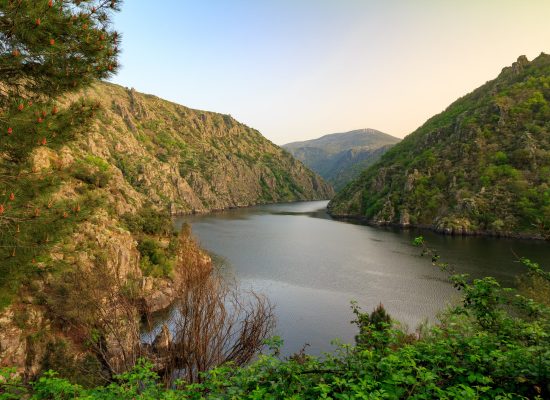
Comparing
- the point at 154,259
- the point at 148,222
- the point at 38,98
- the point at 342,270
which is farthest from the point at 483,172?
the point at 38,98

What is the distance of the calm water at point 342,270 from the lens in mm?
37625

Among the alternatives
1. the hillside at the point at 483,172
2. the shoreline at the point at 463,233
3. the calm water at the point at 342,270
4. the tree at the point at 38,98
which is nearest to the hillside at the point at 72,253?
the tree at the point at 38,98

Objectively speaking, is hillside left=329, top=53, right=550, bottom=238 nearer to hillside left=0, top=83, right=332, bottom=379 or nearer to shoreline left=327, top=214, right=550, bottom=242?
shoreline left=327, top=214, right=550, bottom=242

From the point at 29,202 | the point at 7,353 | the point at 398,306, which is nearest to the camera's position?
the point at 29,202

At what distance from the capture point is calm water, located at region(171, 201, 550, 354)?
123 ft

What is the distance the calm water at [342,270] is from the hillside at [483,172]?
13.4m

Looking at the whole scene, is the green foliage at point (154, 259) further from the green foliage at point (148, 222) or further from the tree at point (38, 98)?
the tree at point (38, 98)

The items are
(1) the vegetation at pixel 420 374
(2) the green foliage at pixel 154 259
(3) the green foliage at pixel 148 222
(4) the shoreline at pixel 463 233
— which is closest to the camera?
(1) the vegetation at pixel 420 374

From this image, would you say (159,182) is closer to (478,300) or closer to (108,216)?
(108,216)

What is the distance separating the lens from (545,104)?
11388cm

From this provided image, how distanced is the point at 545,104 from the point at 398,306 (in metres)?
114

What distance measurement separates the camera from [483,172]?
352 feet

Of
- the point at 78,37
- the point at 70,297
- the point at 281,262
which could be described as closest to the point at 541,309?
the point at 78,37

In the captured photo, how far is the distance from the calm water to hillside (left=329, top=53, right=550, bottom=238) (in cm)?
1343
